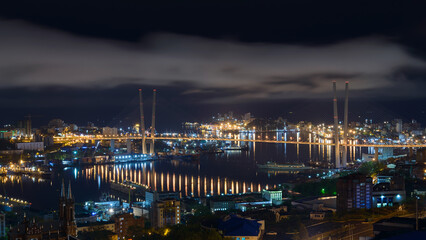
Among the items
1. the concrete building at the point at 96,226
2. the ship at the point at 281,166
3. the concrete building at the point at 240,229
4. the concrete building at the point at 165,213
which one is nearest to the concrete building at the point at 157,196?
the concrete building at the point at 165,213

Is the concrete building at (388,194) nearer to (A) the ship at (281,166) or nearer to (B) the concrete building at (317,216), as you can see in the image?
(B) the concrete building at (317,216)

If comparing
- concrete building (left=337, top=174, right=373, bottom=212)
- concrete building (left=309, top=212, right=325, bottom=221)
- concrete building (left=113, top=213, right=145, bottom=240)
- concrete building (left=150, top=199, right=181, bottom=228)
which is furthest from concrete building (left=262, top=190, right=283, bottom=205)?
concrete building (left=113, top=213, right=145, bottom=240)

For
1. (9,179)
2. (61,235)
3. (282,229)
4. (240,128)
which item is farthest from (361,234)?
(240,128)

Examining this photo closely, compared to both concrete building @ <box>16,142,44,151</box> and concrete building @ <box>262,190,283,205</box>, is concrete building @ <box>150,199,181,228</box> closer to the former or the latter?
concrete building @ <box>262,190,283,205</box>

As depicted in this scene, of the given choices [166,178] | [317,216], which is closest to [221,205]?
[317,216]

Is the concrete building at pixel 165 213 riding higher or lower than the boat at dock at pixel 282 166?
lower

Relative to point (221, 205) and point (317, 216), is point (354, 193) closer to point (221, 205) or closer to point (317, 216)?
point (317, 216)
